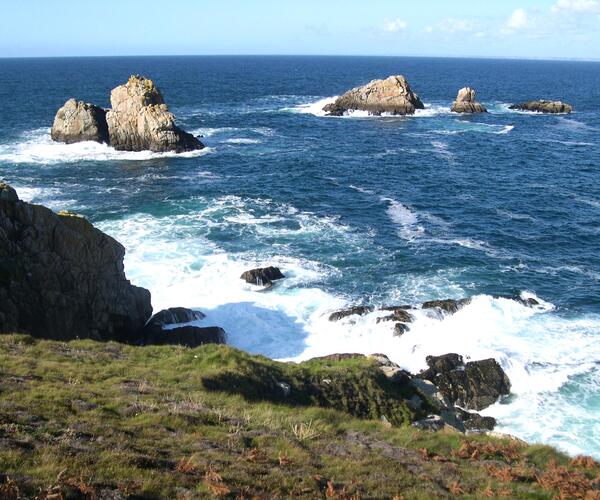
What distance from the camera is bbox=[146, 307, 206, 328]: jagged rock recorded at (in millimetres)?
33987

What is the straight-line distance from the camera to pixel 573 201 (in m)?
61.1

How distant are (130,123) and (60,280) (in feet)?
185

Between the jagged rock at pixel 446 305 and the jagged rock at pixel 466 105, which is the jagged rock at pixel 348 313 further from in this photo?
the jagged rock at pixel 466 105

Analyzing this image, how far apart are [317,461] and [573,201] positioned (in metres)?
56.1

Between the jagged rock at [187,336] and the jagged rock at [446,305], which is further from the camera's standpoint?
the jagged rock at [446,305]

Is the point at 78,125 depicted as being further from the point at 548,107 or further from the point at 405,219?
the point at 548,107

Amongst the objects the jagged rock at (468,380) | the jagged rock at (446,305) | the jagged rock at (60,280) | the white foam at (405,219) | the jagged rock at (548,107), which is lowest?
the jagged rock at (468,380)

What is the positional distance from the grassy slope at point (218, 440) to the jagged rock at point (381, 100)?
357 feet

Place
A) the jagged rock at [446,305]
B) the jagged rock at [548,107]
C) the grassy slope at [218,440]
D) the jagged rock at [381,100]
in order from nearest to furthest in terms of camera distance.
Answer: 1. the grassy slope at [218,440]
2. the jagged rock at [446,305]
3. the jagged rock at [381,100]
4. the jagged rock at [548,107]

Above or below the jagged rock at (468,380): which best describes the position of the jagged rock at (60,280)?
above

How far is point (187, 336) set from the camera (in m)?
31.7

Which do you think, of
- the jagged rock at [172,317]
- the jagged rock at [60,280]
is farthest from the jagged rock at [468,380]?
the jagged rock at [60,280]

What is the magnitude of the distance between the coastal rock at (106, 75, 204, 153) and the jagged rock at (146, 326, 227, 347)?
178 feet

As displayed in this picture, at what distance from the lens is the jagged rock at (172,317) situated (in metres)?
34.0
